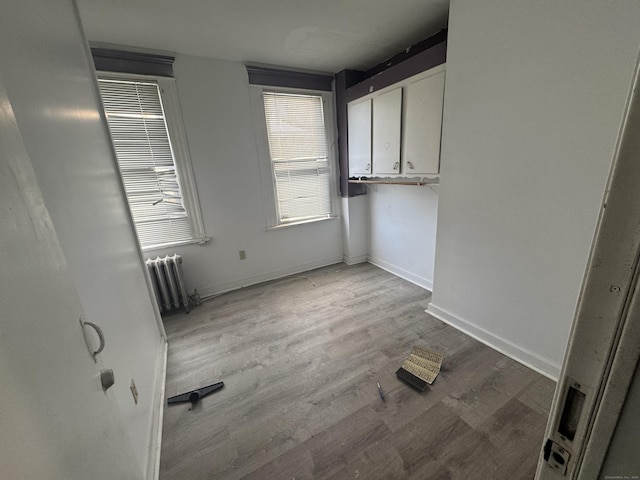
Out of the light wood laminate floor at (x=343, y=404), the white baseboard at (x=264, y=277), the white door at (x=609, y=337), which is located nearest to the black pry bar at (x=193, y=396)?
the light wood laminate floor at (x=343, y=404)

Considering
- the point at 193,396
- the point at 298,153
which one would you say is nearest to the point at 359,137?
the point at 298,153

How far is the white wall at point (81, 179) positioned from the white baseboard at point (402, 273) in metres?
2.57

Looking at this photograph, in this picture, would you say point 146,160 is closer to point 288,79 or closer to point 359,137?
point 288,79

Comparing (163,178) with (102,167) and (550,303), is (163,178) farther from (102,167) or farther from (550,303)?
(550,303)

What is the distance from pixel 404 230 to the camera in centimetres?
299

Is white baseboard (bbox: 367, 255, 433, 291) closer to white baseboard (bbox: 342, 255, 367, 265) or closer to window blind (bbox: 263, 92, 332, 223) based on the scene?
white baseboard (bbox: 342, 255, 367, 265)

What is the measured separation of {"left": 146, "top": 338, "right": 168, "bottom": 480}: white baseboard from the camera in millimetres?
1204

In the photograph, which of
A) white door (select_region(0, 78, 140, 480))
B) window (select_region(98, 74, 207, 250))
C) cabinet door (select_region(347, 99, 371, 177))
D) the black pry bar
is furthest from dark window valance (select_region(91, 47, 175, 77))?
the black pry bar

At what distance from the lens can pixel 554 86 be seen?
1.33 metres

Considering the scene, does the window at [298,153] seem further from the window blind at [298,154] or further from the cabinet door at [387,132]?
the cabinet door at [387,132]

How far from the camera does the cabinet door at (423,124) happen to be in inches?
77.9

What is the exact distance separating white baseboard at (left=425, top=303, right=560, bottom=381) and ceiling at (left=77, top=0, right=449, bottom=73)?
7.89 feet

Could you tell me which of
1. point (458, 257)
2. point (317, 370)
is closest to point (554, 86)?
point (458, 257)

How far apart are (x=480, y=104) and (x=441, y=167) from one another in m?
0.47
